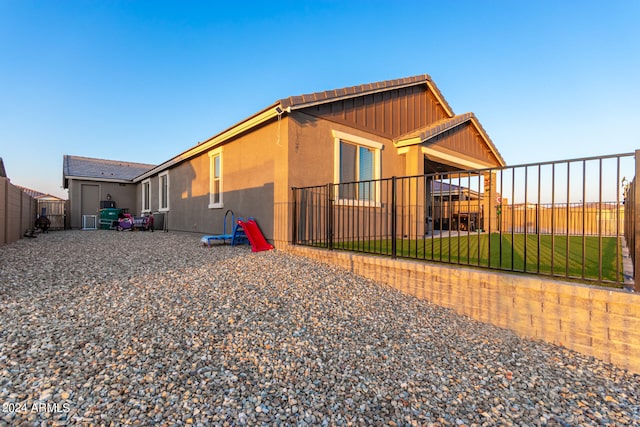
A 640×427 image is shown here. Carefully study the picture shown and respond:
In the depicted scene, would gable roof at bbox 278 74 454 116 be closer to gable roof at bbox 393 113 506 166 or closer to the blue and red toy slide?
gable roof at bbox 393 113 506 166

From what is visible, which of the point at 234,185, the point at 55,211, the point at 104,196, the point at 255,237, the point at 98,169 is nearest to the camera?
the point at 255,237

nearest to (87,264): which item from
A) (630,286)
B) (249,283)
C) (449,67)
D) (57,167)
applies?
(249,283)

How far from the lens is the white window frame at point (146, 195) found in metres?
14.6

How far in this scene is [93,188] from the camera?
52.4 ft

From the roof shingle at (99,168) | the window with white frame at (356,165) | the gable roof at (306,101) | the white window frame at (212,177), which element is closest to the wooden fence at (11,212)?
the white window frame at (212,177)

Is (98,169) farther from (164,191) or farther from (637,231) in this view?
(637,231)

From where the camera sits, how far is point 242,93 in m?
10.7

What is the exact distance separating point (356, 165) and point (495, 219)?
8.69 meters

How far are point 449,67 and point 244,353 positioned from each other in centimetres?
1044

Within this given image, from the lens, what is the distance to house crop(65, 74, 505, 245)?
6105 mm

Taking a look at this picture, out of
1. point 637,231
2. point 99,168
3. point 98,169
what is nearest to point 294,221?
point 637,231

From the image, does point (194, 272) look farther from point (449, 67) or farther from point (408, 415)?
A: point (449, 67)

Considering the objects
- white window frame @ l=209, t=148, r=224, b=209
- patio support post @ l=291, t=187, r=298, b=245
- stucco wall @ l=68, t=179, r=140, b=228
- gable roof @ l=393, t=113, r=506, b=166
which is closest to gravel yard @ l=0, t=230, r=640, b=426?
patio support post @ l=291, t=187, r=298, b=245

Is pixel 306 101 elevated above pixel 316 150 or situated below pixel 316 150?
above
